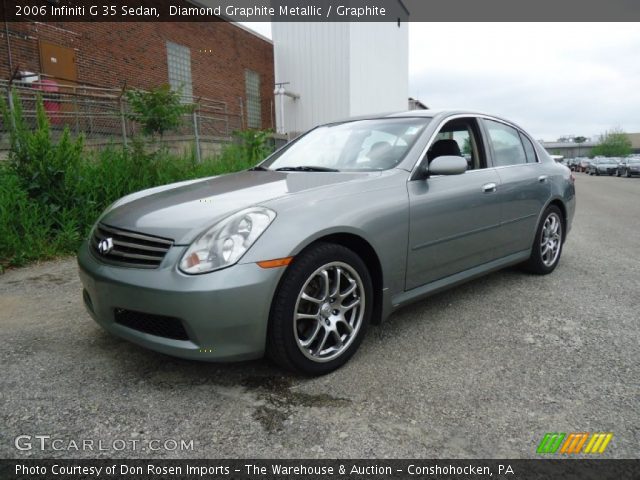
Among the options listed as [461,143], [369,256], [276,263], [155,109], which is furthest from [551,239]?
[155,109]

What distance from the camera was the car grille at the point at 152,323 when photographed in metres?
2.19

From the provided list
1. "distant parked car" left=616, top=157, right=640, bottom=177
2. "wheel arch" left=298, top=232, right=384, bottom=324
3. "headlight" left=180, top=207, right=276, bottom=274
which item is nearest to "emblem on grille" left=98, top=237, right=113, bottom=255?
"headlight" left=180, top=207, right=276, bottom=274

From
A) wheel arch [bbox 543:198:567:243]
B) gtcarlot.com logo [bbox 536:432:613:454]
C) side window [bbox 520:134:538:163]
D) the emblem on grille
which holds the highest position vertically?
side window [bbox 520:134:538:163]

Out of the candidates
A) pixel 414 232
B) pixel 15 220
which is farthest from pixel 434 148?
pixel 15 220

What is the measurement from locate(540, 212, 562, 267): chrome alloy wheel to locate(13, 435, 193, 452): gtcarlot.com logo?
3.52m

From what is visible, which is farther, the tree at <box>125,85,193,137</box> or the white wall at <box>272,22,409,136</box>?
the white wall at <box>272,22,409,136</box>

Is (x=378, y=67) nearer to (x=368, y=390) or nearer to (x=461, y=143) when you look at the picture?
(x=461, y=143)

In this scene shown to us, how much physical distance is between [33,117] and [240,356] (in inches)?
279

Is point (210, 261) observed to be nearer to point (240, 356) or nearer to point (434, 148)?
point (240, 356)

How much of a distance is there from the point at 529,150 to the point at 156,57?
1354 centimetres

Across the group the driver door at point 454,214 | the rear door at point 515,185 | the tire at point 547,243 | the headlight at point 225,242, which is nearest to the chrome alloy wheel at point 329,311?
the headlight at point 225,242

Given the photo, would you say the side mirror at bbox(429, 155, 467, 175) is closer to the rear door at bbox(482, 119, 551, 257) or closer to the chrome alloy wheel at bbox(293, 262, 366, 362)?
the rear door at bbox(482, 119, 551, 257)

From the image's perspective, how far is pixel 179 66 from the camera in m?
15.8

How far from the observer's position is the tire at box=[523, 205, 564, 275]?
Answer: 13.7 feet
